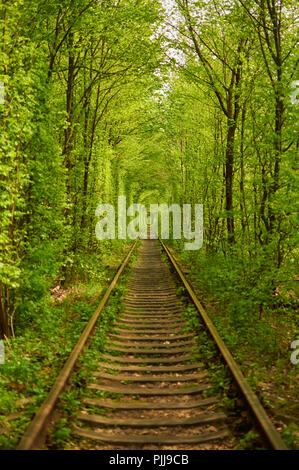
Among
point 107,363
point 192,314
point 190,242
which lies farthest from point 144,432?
point 190,242

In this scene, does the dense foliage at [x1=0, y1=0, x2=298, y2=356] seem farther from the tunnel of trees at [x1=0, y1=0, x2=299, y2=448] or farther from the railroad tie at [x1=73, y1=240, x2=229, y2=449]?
the railroad tie at [x1=73, y1=240, x2=229, y2=449]

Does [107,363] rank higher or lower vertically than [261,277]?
lower

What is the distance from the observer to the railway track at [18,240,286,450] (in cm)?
407

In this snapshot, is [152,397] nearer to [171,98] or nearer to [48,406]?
[48,406]

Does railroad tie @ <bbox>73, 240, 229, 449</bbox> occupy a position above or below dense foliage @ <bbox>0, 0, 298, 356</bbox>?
below

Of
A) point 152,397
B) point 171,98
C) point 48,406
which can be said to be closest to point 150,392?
point 152,397

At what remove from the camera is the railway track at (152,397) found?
4.07 m

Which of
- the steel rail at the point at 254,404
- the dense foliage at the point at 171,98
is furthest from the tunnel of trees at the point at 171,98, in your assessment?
the steel rail at the point at 254,404

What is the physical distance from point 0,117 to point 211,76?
781 centimetres

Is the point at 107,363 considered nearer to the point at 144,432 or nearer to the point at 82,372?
the point at 82,372

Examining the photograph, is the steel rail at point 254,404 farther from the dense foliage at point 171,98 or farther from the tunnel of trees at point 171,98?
the dense foliage at point 171,98

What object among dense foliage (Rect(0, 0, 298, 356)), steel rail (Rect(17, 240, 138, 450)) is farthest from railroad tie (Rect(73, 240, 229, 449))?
dense foliage (Rect(0, 0, 298, 356))

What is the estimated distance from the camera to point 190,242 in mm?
Result: 20656

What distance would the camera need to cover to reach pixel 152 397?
17.1 ft
